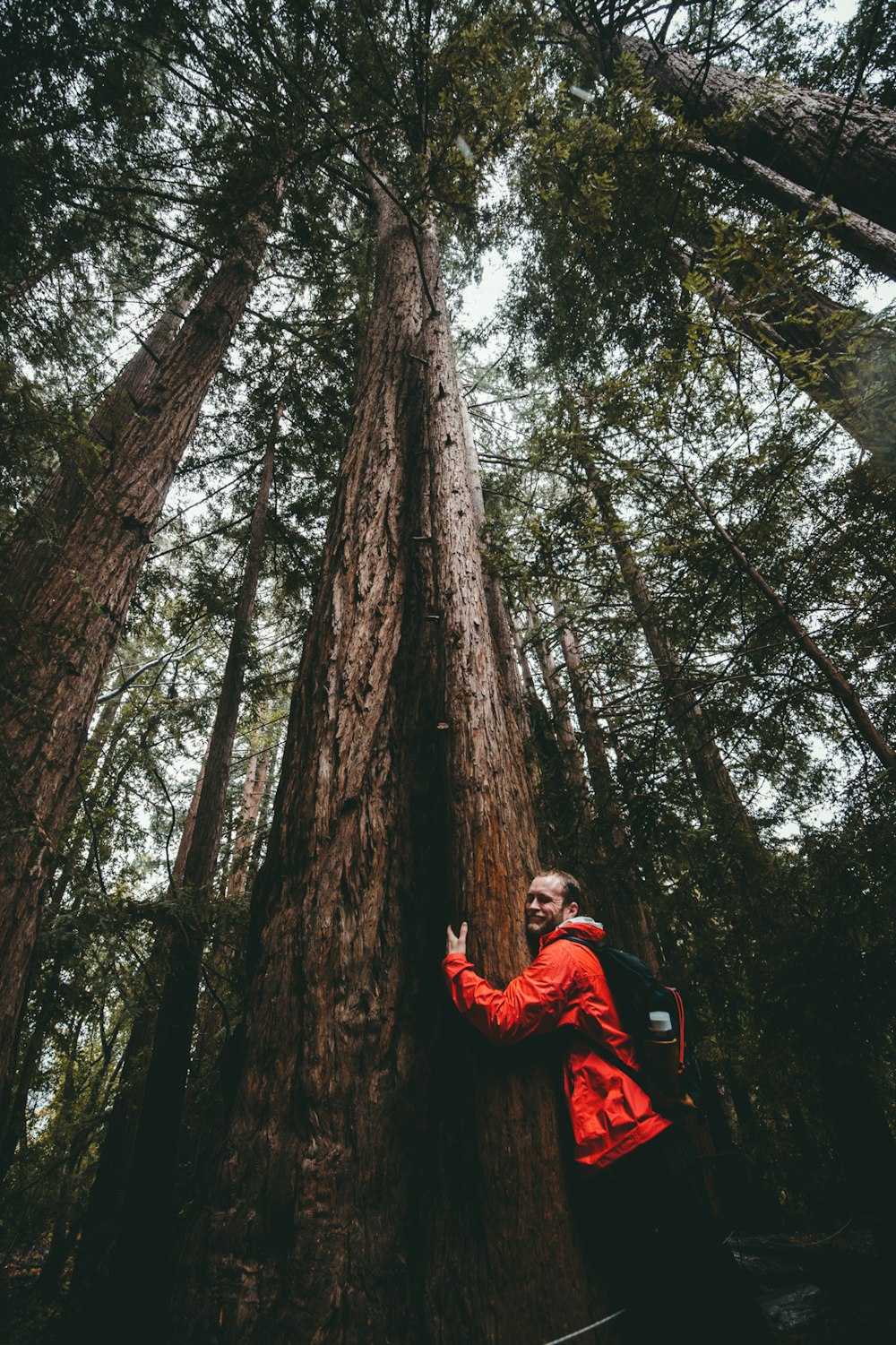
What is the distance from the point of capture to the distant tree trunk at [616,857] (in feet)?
12.7

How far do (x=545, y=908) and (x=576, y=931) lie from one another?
0.14m

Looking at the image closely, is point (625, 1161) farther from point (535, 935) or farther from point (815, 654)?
point (815, 654)

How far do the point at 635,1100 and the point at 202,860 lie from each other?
13.1 ft

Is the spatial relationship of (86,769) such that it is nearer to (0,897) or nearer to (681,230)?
(0,897)

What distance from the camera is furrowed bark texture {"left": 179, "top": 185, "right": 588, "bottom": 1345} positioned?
1.45 metres

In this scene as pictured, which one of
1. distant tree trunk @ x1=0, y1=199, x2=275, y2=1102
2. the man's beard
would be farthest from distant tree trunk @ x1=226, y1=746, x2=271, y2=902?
the man's beard

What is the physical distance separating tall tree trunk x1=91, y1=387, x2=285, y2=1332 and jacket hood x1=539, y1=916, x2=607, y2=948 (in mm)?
2878

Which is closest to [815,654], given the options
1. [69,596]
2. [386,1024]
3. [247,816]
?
[386,1024]

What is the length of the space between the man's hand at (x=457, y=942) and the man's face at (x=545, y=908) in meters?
0.27

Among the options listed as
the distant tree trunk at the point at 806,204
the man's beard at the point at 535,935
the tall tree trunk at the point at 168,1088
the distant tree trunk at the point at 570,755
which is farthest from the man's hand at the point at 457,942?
the distant tree trunk at the point at 806,204

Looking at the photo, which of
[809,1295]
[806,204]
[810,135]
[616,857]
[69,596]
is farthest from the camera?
[810,135]

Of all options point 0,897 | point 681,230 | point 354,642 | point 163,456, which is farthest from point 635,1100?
point 681,230

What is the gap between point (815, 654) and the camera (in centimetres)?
319

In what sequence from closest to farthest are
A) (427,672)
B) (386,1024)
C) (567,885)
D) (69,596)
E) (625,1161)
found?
(625,1161) < (386,1024) < (567,885) < (427,672) < (69,596)
